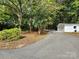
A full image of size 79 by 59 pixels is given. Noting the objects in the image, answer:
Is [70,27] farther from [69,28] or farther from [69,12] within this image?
[69,12]

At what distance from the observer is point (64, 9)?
40438 millimetres

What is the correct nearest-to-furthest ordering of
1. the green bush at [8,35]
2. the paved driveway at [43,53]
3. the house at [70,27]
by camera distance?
the paved driveway at [43,53] < the green bush at [8,35] < the house at [70,27]

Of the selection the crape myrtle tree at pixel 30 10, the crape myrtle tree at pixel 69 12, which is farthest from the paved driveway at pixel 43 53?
the crape myrtle tree at pixel 69 12

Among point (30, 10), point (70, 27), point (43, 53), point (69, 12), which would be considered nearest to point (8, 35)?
point (43, 53)

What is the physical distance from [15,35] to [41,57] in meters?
8.11

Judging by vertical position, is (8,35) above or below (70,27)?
above

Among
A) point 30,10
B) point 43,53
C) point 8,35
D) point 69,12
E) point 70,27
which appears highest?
point 30,10

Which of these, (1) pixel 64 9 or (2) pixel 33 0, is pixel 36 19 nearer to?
(2) pixel 33 0

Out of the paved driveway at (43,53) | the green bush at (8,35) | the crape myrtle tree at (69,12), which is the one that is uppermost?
the crape myrtle tree at (69,12)

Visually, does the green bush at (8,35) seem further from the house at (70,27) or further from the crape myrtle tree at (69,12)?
the crape myrtle tree at (69,12)

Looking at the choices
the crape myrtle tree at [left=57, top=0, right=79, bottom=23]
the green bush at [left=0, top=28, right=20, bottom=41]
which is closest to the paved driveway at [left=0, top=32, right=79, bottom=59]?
the green bush at [left=0, top=28, right=20, bottom=41]

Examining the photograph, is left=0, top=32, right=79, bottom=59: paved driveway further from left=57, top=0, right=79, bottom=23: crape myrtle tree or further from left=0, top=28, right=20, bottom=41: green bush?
left=57, top=0, right=79, bottom=23: crape myrtle tree

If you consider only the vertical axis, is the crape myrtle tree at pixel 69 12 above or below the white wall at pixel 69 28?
above

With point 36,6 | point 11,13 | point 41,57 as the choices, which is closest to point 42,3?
point 36,6
